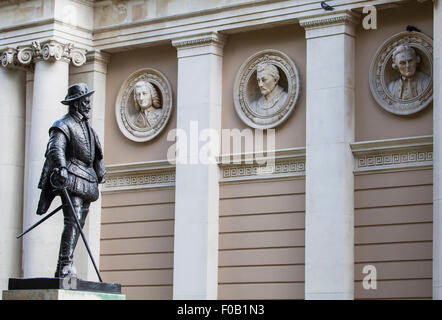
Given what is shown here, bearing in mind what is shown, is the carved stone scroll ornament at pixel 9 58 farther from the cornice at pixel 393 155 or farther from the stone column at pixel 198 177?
the cornice at pixel 393 155

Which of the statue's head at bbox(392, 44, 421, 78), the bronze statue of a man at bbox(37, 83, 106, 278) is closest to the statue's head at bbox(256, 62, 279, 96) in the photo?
the statue's head at bbox(392, 44, 421, 78)

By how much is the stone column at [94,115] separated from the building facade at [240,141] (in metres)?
0.03

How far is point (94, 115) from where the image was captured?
2672 centimetres

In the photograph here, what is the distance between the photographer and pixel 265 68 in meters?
24.3

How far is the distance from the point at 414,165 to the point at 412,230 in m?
1.19

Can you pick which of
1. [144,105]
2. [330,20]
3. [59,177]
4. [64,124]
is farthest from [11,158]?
[59,177]

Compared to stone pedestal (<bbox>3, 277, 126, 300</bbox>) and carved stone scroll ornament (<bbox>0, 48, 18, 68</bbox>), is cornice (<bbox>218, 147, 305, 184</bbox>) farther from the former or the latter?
stone pedestal (<bbox>3, 277, 126, 300</bbox>)

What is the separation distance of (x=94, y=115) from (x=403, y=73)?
24.9ft

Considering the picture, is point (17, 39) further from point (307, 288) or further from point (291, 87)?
point (307, 288)

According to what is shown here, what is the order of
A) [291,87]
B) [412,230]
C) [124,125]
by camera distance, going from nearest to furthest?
[412,230]
[291,87]
[124,125]

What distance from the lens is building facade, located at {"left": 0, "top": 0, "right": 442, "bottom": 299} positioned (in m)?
22.3

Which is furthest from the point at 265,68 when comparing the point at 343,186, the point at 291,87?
the point at 343,186

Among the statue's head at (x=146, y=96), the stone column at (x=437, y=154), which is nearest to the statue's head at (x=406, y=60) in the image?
the stone column at (x=437, y=154)

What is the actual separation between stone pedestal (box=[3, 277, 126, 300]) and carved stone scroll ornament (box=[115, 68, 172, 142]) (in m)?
9.26
